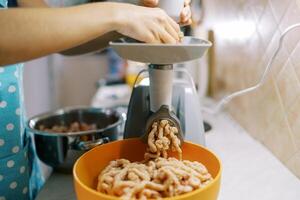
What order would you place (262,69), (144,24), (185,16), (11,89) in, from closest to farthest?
(144,24) → (185,16) → (11,89) → (262,69)

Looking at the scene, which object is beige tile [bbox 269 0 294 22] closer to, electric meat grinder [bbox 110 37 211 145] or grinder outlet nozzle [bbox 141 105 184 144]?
electric meat grinder [bbox 110 37 211 145]

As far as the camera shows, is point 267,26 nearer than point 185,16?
No

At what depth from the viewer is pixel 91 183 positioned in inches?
22.4

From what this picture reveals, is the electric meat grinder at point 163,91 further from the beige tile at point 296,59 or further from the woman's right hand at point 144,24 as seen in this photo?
the beige tile at point 296,59

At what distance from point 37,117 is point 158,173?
0.47 meters

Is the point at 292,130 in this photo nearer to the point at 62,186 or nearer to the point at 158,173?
the point at 158,173

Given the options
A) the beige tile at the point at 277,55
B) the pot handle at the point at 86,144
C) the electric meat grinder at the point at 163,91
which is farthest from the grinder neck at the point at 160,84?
the beige tile at the point at 277,55

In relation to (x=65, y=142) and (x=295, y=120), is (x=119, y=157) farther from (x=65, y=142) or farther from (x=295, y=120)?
(x=295, y=120)

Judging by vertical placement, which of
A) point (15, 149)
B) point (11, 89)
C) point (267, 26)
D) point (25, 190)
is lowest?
point (25, 190)

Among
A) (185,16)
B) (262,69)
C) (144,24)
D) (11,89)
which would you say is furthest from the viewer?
(262,69)

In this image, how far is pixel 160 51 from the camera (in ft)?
1.64

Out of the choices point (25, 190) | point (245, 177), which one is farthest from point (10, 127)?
point (245, 177)

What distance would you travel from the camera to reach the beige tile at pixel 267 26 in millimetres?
777

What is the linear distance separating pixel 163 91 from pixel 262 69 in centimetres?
37
